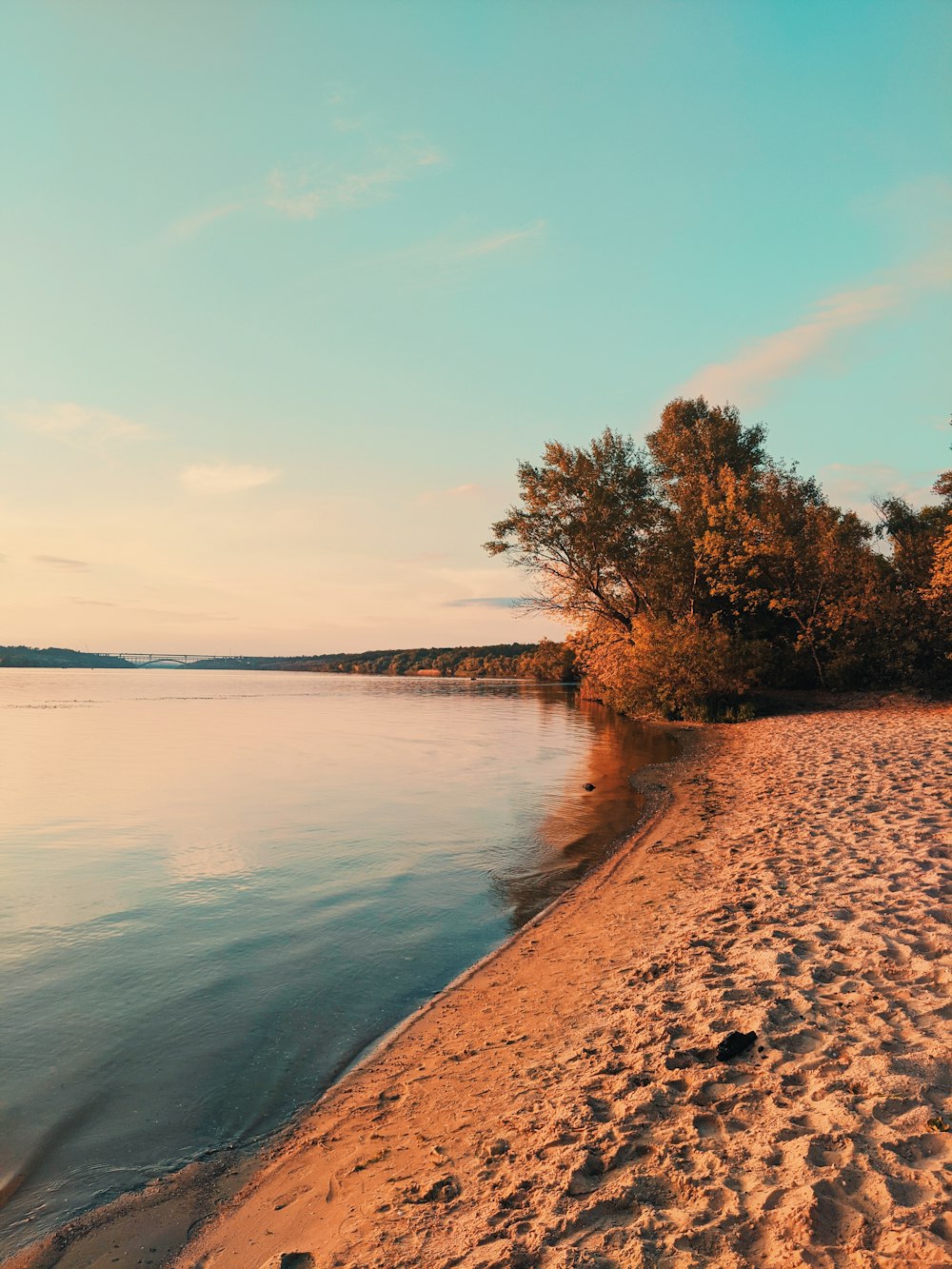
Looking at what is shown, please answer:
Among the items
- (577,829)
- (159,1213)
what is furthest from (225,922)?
(577,829)

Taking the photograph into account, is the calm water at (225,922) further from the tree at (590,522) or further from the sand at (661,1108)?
the tree at (590,522)

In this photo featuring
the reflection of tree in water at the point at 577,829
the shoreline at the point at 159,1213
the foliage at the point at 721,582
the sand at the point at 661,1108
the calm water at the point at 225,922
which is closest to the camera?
the sand at the point at 661,1108

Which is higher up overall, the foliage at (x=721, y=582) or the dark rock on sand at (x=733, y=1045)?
the foliage at (x=721, y=582)

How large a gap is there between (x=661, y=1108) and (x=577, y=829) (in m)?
11.4

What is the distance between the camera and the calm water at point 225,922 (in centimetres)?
620

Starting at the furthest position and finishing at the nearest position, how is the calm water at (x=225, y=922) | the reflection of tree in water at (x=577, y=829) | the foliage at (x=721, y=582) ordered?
the foliage at (x=721, y=582) → the reflection of tree in water at (x=577, y=829) → the calm water at (x=225, y=922)

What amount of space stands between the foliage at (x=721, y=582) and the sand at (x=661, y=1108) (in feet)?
89.9

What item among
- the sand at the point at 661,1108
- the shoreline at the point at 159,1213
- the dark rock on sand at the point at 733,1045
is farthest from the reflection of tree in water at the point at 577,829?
the shoreline at the point at 159,1213

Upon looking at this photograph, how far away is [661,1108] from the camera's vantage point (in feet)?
16.6

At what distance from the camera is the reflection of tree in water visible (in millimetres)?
12227

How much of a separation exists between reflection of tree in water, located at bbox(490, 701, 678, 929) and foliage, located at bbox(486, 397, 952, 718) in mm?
8688

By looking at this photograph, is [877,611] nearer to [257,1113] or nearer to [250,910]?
[250,910]

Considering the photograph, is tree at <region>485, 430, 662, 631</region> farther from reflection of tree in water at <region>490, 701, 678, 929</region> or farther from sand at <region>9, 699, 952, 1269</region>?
sand at <region>9, 699, 952, 1269</region>

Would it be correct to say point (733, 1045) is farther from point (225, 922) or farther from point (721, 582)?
point (721, 582)
